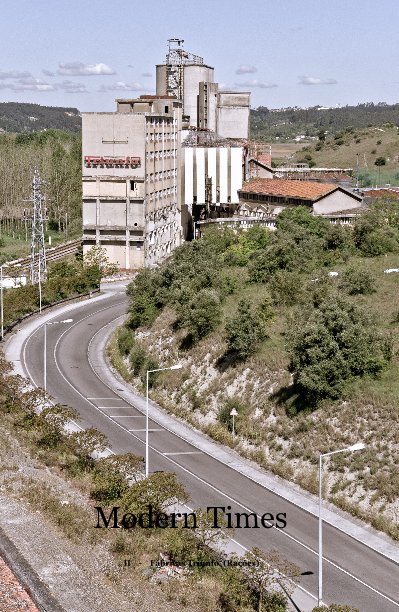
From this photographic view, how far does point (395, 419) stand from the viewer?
125 ft

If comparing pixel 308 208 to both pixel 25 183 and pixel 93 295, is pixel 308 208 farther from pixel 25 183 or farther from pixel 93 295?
pixel 25 183

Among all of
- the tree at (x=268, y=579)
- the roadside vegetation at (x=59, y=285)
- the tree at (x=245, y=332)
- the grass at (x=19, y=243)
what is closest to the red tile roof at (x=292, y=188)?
the roadside vegetation at (x=59, y=285)

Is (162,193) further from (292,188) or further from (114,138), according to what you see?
(292,188)

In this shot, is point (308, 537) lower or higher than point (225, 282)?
lower

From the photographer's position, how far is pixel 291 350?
141 ft

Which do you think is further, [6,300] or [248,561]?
[6,300]

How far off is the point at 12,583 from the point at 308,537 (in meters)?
11.8

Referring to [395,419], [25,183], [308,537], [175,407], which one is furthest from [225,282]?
[25,183]

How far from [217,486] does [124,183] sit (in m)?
54.5

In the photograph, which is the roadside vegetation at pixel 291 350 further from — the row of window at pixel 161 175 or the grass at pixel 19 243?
the grass at pixel 19 243

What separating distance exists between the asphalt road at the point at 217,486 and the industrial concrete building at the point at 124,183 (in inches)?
1014

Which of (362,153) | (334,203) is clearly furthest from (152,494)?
(362,153)

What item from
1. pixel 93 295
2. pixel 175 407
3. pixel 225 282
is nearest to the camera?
pixel 175 407

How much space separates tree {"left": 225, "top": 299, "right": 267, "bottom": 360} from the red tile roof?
4506 cm
